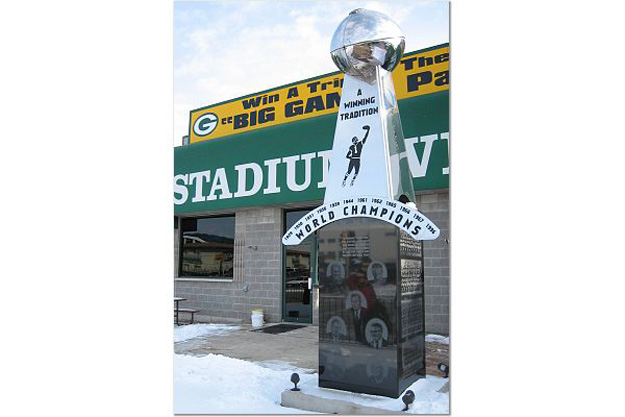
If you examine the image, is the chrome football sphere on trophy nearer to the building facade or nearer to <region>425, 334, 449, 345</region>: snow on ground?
the building facade

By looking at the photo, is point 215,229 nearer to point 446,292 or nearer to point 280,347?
point 280,347

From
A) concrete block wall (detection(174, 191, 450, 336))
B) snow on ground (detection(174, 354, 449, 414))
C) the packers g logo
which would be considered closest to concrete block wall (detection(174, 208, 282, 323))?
concrete block wall (detection(174, 191, 450, 336))

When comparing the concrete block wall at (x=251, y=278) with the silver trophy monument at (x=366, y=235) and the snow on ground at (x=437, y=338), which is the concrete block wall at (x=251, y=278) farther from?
the silver trophy monument at (x=366, y=235)

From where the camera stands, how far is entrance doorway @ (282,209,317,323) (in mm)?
10836

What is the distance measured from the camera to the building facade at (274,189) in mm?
8719

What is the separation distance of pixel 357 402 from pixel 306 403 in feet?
1.81

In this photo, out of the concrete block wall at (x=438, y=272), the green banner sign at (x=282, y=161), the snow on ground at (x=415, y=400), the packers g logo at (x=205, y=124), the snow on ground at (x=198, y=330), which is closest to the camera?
the snow on ground at (x=415, y=400)

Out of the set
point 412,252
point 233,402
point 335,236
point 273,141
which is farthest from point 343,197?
point 273,141

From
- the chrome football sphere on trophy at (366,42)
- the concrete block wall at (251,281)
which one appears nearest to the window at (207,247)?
the concrete block wall at (251,281)

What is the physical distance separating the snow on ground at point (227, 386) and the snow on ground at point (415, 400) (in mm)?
333

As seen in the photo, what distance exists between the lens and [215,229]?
12367 mm

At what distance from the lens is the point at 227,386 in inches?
235

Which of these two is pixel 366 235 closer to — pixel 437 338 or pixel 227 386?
pixel 227 386

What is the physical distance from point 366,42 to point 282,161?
5.29m
